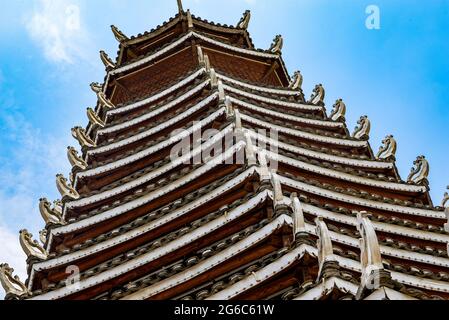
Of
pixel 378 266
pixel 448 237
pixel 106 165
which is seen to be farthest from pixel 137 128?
pixel 378 266

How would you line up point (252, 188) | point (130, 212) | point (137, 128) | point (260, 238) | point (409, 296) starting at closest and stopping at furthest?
point (409, 296) < point (260, 238) < point (252, 188) < point (130, 212) < point (137, 128)

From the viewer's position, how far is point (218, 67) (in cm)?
3384

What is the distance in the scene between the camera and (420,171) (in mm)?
25297

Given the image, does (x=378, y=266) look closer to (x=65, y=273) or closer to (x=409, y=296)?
(x=409, y=296)

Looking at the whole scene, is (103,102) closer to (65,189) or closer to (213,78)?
(213,78)

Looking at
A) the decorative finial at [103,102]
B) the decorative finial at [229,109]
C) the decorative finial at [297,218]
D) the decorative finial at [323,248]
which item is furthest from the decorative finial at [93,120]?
the decorative finial at [323,248]

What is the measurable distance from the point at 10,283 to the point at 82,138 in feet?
27.8

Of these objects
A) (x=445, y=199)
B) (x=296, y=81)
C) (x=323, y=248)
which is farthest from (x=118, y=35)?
(x=323, y=248)

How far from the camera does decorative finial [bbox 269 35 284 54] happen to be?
35.7m

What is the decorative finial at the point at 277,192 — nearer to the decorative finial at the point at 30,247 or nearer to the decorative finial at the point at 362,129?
the decorative finial at the point at 30,247

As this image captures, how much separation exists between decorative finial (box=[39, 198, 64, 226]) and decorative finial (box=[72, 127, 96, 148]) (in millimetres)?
4028

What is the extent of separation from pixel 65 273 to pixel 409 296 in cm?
1056
